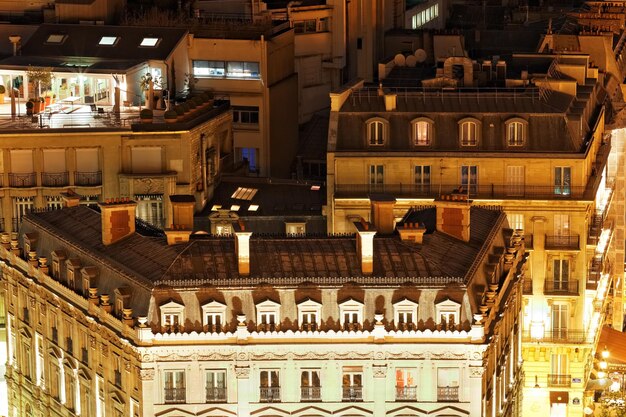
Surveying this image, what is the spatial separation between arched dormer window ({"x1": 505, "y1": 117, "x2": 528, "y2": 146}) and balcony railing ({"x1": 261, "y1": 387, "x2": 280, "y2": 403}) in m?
38.2

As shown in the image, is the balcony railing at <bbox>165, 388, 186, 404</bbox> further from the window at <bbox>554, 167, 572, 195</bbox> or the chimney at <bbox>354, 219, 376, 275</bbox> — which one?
the window at <bbox>554, 167, 572, 195</bbox>

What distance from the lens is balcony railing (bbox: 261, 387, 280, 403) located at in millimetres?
153125

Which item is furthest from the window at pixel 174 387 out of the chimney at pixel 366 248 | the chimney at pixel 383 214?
the chimney at pixel 383 214

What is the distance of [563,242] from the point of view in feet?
605

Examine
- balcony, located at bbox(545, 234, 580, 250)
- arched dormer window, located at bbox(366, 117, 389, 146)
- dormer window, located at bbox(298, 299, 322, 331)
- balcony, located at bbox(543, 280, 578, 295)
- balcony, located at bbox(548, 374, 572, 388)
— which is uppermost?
arched dormer window, located at bbox(366, 117, 389, 146)

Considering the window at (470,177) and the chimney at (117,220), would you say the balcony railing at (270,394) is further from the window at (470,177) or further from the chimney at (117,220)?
the window at (470,177)

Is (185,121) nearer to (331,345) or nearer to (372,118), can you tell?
(372,118)

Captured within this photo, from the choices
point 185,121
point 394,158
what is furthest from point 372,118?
point 185,121

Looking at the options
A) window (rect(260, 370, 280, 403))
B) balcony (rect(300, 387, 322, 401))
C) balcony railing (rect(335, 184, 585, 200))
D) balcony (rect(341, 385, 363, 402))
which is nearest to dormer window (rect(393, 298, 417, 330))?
balcony (rect(341, 385, 363, 402))

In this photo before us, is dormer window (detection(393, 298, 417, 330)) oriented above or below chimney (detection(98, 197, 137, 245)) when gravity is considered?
below

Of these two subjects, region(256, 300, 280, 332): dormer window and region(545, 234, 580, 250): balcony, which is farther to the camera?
region(545, 234, 580, 250): balcony

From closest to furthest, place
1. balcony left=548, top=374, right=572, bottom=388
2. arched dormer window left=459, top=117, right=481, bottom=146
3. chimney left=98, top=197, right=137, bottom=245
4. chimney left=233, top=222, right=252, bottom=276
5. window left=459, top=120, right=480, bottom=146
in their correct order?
chimney left=233, top=222, right=252, bottom=276, chimney left=98, top=197, right=137, bottom=245, arched dormer window left=459, top=117, right=481, bottom=146, window left=459, top=120, right=480, bottom=146, balcony left=548, top=374, right=572, bottom=388

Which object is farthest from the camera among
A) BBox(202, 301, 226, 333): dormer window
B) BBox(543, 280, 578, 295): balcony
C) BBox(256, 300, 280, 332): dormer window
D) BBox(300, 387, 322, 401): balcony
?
BBox(543, 280, 578, 295): balcony

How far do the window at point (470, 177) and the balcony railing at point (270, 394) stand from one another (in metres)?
35.7
